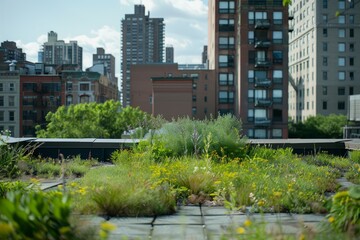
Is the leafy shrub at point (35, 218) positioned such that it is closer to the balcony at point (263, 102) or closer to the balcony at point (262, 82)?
the balcony at point (263, 102)

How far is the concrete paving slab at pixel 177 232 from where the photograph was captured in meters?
4.85

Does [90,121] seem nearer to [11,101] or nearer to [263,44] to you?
[263,44]

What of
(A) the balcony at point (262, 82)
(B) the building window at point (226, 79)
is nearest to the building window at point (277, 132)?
(A) the balcony at point (262, 82)

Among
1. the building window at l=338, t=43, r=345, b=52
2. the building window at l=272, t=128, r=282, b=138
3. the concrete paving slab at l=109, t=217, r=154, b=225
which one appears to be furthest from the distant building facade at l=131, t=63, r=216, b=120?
the concrete paving slab at l=109, t=217, r=154, b=225

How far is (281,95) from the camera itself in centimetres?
7762

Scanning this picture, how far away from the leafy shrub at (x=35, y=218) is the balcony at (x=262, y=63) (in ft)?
245

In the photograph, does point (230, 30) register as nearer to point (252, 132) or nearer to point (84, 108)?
point (252, 132)

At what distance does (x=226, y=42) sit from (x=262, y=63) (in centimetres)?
861

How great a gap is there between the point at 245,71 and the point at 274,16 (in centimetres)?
1003

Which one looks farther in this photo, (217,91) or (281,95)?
(217,91)

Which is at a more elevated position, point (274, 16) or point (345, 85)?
point (274, 16)

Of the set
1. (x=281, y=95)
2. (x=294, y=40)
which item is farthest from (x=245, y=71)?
(x=294, y=40)

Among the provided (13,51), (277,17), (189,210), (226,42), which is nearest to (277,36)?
(277,17)

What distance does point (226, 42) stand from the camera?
81750 mm
